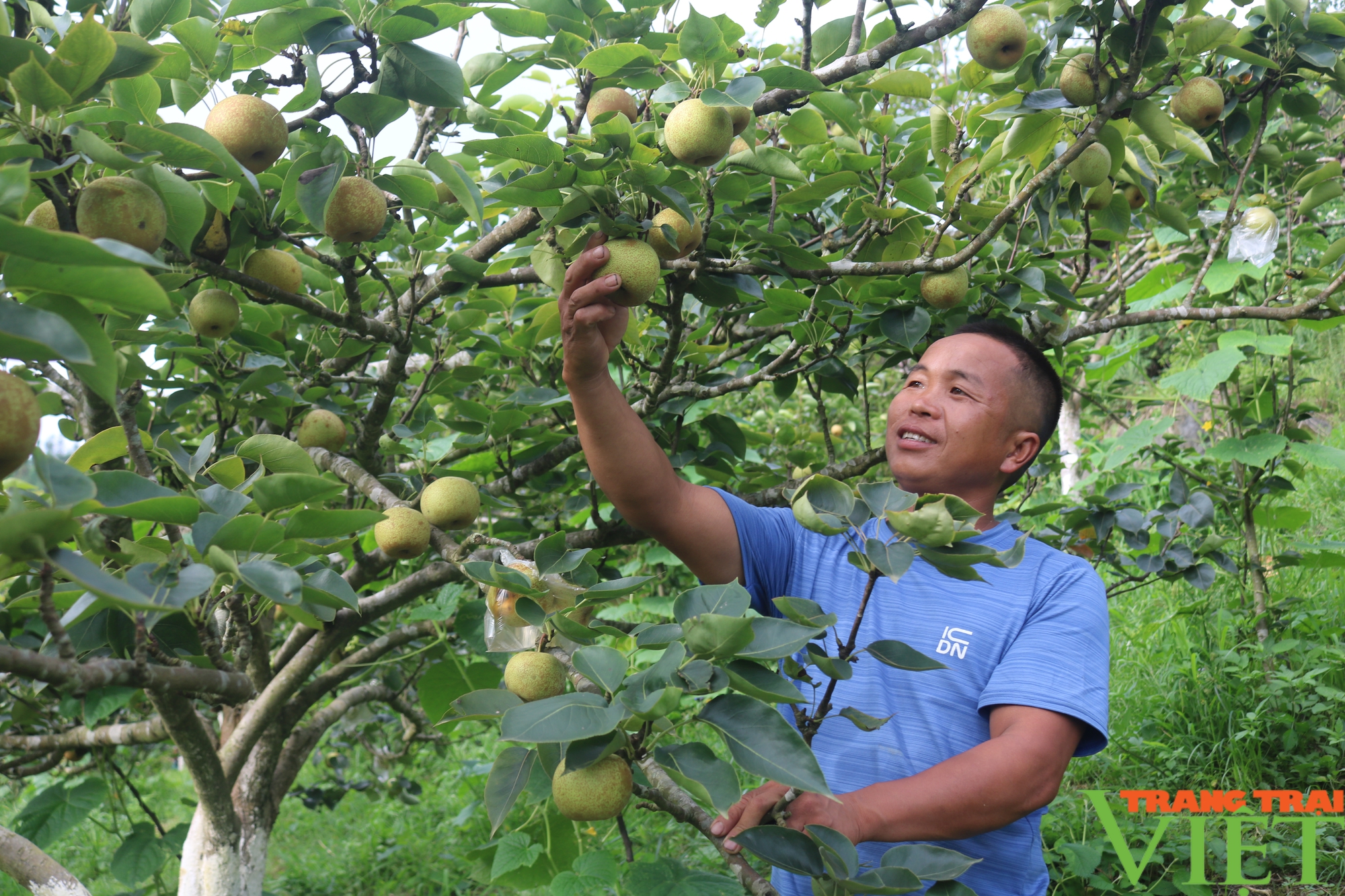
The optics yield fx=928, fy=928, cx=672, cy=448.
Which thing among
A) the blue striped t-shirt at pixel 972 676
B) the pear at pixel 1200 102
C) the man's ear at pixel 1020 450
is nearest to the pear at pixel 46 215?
the blue striped t-shirt at pixel 972 676

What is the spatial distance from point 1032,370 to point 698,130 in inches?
41.6

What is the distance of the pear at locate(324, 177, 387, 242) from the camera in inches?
55.1

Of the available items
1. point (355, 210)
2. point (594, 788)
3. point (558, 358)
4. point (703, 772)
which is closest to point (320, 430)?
point (558, 358)

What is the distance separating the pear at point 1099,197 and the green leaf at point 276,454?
1564mm

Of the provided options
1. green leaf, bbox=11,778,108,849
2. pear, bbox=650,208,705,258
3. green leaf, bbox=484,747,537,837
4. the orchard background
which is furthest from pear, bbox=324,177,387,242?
green leaf, bbox=11,778,108,849

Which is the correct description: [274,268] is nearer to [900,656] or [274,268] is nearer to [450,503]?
[450,503]

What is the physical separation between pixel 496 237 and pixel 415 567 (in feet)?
5.64

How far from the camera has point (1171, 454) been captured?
3367 millimetres

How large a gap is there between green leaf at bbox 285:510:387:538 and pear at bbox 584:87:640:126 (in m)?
0.78

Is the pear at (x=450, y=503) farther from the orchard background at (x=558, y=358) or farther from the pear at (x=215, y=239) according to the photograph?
the pear at (x=215, y=239)

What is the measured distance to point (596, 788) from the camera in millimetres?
1078

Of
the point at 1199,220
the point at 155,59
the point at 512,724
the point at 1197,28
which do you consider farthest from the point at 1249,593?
the point at 155,59

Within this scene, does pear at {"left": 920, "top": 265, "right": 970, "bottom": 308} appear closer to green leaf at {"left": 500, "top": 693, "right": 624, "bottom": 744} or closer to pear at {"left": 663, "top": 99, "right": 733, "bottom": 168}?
pear at {"left": 663, "top": 99, "right": 733, "bottom": 168}

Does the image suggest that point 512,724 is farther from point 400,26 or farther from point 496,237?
point 496,237
